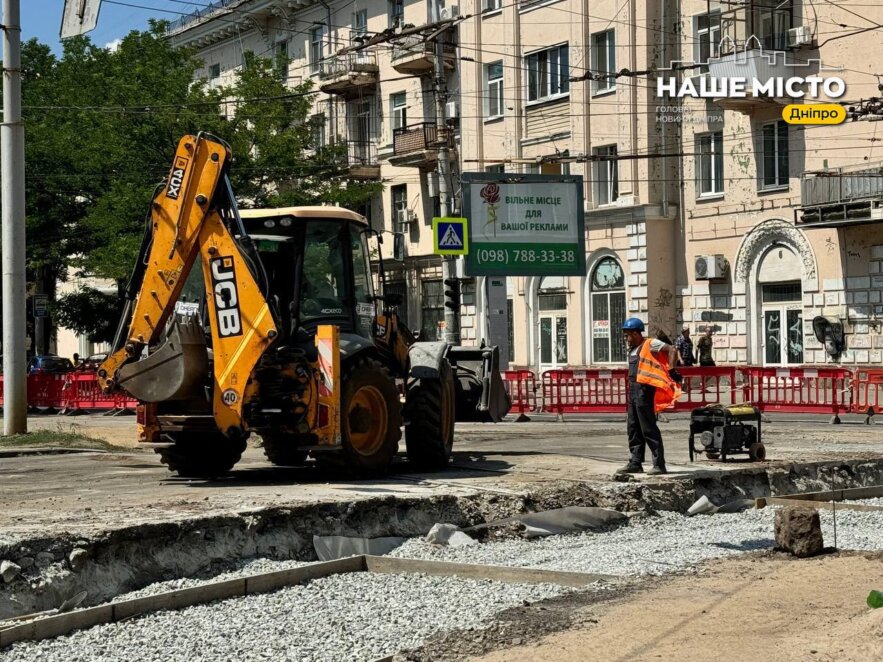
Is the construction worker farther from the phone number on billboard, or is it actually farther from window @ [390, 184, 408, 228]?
window @ [390, 184, 408, 228]

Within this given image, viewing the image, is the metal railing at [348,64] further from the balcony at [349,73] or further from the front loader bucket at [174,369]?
the front loader bucket at [174,369]

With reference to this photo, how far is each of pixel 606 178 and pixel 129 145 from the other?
14079 millimetres

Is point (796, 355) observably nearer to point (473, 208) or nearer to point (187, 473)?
point (473, 208)

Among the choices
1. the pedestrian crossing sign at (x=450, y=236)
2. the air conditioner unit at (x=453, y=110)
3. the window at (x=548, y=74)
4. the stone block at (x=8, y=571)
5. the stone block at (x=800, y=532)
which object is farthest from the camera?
the air conditioner unit at (x=453, y=110)

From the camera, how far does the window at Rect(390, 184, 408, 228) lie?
159 ft

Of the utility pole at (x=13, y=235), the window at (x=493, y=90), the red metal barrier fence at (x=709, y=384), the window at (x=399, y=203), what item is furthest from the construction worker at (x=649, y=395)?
the window at (x=399, y=203)

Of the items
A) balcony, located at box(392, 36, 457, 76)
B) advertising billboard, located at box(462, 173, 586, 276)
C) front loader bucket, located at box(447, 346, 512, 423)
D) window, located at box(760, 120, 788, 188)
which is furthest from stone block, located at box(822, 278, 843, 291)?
front loader bucket, located at box(447, 346, 512, 423)

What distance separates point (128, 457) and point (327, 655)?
11.0 metres

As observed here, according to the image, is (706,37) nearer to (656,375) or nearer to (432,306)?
(432,306)

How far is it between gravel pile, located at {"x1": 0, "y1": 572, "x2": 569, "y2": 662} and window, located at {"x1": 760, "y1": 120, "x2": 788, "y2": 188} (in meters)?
28.8

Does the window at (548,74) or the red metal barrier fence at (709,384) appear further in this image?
the window at (548,74)

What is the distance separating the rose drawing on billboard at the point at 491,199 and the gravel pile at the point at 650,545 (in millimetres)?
24164

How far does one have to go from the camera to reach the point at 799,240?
35500mm

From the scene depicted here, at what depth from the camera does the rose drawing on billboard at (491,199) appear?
36.2 m
